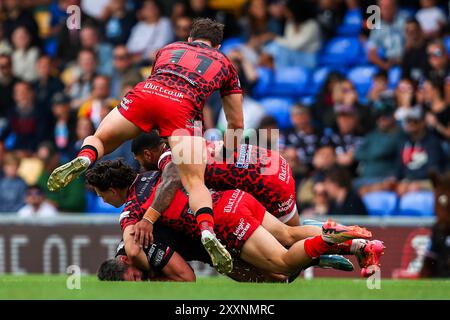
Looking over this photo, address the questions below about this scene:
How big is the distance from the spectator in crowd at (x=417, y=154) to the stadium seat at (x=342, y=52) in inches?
98.5

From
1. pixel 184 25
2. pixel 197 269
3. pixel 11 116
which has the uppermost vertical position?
pixel 184 25

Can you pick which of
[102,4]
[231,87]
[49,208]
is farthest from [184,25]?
[231,87]

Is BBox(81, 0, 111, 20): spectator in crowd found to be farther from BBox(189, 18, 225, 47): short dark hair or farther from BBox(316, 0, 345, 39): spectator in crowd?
BBox(189, 18, 225, 47): short dark hair

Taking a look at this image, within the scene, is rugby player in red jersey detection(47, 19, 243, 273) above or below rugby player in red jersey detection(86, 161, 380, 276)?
above

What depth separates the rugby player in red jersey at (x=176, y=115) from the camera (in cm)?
986

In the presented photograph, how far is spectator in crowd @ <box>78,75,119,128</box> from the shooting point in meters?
17.1

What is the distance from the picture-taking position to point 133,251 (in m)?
10.0

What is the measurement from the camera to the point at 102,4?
19578 millimetres

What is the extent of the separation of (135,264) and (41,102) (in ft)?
27.8

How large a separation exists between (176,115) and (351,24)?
8244mm

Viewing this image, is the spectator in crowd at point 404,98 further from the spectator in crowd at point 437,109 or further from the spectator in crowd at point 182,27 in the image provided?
the spectator in crowd at point 182,27

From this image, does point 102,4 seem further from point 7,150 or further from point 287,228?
point 287,228

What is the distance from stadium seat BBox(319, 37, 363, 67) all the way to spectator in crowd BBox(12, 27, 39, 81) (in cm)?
463

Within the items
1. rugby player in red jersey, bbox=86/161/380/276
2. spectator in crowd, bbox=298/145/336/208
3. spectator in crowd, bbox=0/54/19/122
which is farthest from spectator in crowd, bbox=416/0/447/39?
rugby player in red jersey, bbox=86/161/380/276
